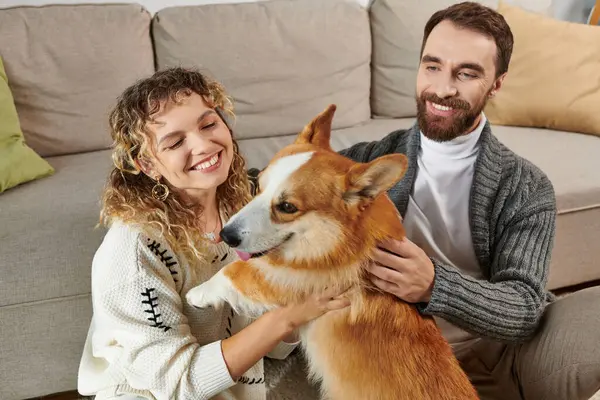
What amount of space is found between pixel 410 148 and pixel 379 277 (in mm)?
470

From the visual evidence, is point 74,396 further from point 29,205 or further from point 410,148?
point 410,148

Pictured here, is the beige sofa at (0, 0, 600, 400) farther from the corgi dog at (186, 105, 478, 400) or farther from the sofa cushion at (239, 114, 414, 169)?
the corgi dog at (186, 105, 478, 400)

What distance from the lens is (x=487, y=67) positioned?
1.24 m

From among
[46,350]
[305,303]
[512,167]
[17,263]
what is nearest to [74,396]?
[46,350]

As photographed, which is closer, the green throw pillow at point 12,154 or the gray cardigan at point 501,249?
the gray cardigan at point 501,249

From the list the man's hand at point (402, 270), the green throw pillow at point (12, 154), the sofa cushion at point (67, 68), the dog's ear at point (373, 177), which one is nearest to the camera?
the dog's ear at point (373, 177)

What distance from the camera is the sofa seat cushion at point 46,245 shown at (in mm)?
1455

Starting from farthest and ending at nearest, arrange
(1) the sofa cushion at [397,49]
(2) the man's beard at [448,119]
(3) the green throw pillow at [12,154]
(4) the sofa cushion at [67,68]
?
(1) the sofa cushion at [397,49], (4) the sofa cushion at [67,68], (3) the green throw pillow at [12,154], (2) the man's beard at [448,119]

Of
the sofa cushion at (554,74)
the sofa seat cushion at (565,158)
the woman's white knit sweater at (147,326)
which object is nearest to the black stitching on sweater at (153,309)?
the woman's white knit sweater at (147,326)

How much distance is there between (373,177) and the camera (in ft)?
3.12

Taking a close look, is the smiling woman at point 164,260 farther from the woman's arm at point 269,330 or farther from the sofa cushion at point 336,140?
the sofa cushion at point 336,140

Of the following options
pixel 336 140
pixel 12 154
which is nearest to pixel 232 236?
pixel 12 154

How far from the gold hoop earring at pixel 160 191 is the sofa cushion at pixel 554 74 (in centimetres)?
174

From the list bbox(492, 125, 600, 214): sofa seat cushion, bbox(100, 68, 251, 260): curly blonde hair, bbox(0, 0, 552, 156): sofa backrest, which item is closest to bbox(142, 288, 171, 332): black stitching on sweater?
bbox(100, 68, 251, 260): curly blonde hair
